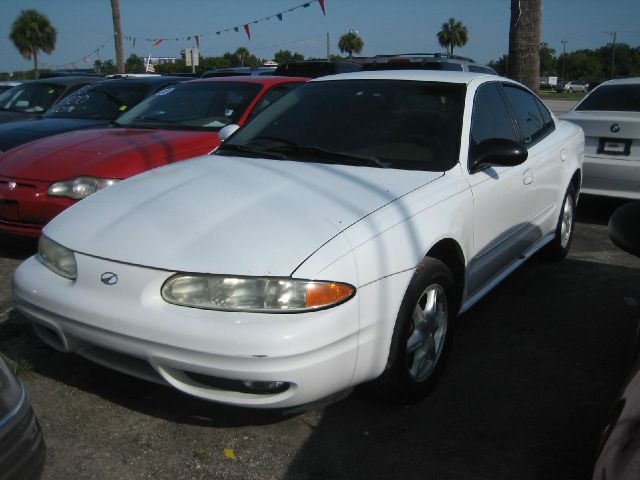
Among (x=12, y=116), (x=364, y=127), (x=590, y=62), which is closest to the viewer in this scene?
(x=364, y=127)

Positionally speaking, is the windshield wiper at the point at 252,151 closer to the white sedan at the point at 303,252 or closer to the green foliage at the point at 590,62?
the white sedan at the point at 303,252

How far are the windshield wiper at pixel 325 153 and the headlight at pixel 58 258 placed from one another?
4.33 feet

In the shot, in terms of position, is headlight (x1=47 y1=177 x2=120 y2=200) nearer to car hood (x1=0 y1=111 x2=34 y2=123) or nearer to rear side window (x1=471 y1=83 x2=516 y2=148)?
rear side window (x1=471 y1=83 x2=516 y2=148)

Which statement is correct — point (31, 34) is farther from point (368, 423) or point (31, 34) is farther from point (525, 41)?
point (368, 423)

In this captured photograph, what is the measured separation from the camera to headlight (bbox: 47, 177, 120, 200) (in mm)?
4664

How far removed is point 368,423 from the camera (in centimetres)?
281

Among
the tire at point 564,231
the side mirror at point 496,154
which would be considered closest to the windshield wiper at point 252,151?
the side mirror at point 496,154

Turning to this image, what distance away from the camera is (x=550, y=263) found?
5.17 m

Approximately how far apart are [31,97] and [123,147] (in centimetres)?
507

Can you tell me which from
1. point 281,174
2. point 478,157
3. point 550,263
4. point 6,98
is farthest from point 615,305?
point 6,98

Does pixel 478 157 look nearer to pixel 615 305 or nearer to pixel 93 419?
pixel 615 305

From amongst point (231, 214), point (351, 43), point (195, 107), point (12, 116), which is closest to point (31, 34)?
point (351, 43)

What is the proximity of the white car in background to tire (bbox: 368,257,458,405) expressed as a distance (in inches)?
149

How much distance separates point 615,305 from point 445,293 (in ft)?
6.03
